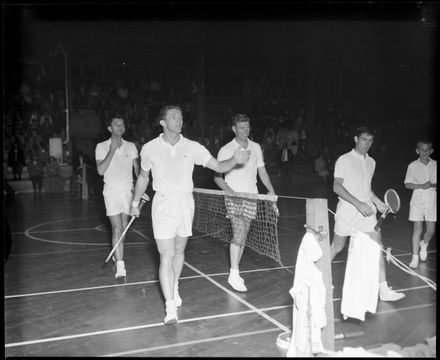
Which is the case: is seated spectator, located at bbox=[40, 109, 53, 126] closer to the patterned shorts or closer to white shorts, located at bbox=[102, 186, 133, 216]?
white shorts, located at bbox=[102, 186, 133, 216]

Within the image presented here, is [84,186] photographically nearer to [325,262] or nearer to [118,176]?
[118,176]

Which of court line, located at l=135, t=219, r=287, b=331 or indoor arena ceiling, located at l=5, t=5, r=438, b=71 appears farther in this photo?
indoor arena ceiling, located at l=5, t=5, r=438, b=71

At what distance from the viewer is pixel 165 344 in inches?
188

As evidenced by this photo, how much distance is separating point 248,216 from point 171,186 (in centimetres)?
165

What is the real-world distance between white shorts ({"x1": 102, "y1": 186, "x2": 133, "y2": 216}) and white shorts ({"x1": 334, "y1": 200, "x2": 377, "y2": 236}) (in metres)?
3.10

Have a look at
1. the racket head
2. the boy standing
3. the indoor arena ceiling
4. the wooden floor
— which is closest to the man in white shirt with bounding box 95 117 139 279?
the wooden floor

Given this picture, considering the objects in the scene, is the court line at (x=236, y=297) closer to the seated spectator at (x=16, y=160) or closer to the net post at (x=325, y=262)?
the net post at (x=325, y=262)

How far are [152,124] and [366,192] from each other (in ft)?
61.5

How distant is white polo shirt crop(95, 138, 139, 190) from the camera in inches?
284

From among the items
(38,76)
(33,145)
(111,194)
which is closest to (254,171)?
(111,194)

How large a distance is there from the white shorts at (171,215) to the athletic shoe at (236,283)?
1.49 m

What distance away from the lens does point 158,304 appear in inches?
239

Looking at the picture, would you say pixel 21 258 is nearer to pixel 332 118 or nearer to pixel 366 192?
pixel 366 192

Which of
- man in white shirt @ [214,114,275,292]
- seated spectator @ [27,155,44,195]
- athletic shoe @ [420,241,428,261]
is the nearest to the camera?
man in white shirt @ [214,114,275,292]
